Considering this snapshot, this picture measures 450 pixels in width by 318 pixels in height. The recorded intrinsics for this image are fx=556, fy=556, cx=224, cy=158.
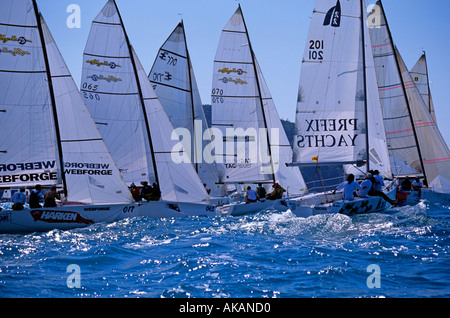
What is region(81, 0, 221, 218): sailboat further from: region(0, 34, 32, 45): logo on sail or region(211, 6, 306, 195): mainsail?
region(211, 6, 306, 195): mainsail

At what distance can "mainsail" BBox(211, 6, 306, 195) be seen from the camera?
3017cm

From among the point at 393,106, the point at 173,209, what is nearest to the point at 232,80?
the point at 393,106

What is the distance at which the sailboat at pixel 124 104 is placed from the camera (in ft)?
75.9

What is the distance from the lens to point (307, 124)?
2253 cm

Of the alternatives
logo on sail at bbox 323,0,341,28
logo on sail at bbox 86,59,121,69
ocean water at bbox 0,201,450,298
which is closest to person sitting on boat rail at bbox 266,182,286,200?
logo on sail at bbox 323,0,341,28

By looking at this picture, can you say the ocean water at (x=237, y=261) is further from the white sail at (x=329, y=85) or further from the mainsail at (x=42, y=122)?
the white sail at (x=329, y=85)

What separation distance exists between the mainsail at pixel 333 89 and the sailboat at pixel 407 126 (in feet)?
26.5

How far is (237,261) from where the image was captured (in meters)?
11.4

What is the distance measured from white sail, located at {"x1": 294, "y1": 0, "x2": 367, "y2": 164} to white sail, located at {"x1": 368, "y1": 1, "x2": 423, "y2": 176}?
8524mm

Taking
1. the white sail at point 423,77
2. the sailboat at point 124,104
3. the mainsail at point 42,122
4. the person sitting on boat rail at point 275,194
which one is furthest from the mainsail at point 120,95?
the white sail at point 423,77

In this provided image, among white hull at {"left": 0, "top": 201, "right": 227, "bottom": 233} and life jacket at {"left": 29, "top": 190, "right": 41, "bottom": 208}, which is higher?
life jacket at {"left": 29, "top": 190, "right": 41, "bottom": 208}

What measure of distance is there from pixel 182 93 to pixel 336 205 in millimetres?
15535

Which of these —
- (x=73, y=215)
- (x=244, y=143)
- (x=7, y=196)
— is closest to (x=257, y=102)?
(x=244, y=143)

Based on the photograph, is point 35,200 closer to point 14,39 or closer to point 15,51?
point 15,51
